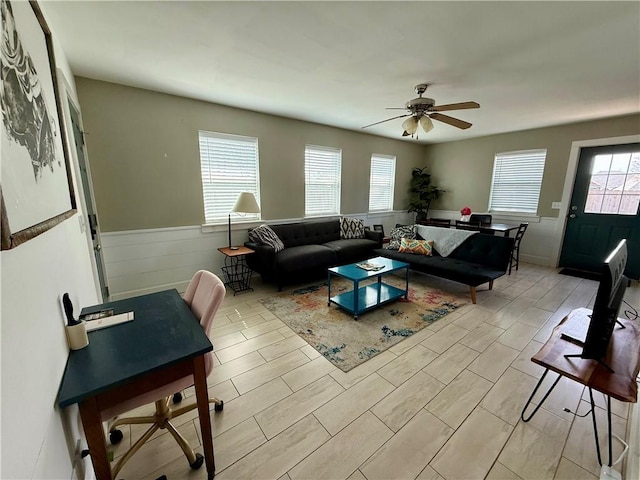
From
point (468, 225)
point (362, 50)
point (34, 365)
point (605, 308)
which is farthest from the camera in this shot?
point (468, 225)

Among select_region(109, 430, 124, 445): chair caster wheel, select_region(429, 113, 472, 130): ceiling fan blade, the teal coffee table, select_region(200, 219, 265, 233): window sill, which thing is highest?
select_region(429, 113, 472, 130): ceiling fan blade

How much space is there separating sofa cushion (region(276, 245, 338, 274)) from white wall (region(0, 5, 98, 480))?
2.44m

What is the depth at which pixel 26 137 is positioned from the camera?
2.99 feet

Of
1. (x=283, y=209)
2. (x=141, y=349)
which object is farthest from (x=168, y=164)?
(x=141, y=349)

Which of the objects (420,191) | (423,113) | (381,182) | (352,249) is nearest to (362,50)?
(423,113)

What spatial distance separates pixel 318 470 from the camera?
1.35 m

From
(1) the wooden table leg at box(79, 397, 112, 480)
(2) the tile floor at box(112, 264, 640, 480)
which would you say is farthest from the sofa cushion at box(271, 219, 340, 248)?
(1) the wooden table leg at box(79, 397, 112, 480)

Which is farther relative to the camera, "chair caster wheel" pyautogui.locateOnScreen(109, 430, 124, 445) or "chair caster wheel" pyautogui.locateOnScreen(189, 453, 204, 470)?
"chair caster wheel" pyautogui.locateOnScreen(109, 430, 124, 445)

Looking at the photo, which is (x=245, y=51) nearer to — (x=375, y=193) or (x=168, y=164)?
(x=168, y=164)

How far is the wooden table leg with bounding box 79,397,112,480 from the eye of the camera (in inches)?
38.6

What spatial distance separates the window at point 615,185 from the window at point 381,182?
11.3ft

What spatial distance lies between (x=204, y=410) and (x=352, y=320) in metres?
1.82

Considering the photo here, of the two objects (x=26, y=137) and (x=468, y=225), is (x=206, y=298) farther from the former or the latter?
(x=468, y=225)

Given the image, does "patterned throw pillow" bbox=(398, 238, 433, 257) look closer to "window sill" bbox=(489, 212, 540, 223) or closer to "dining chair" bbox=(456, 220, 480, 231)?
"dining chair" bbox=(456, 220, 480, 231)
